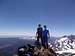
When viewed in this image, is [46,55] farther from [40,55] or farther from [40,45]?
[40,45]

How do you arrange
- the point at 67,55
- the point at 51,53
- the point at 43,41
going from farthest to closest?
the point at 67,55
the point at 43,41
the point at 51,53

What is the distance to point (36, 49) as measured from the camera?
2275 cm

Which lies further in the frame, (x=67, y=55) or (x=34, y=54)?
(x=67, y=55)

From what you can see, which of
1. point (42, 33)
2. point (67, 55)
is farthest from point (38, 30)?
point (67, 55)

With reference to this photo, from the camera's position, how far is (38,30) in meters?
25.0

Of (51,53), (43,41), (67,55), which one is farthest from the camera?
(67,55)

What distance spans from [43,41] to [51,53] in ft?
7.75

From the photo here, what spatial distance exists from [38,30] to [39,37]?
1183mm

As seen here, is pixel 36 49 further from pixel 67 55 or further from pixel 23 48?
pixel 67 55

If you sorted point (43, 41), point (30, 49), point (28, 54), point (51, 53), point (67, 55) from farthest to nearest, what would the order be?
1. point (67, 55)
2. point (43, 41)
3. point (51, 53)
4. point (30, 49)
5. point (28, 54)

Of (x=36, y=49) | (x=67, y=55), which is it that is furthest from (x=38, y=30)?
(x=67, y=55)

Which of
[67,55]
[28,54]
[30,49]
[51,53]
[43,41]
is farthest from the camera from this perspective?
[67,55]

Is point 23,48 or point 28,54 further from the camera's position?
point 23,48

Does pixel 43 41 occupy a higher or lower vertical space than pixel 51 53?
higher
